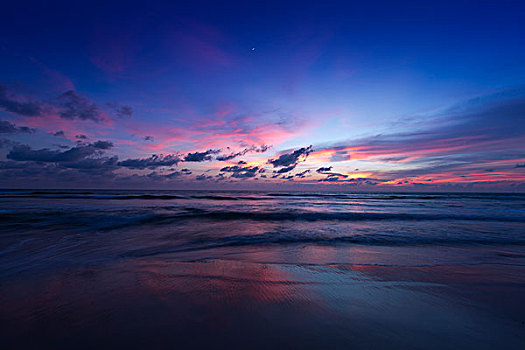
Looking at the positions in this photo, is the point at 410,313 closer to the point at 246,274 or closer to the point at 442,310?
the point at 442,310

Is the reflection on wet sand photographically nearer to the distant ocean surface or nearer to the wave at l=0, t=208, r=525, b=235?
the distant ocean surface

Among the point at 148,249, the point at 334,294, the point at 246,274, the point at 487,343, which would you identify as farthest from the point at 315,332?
the point at 148,249

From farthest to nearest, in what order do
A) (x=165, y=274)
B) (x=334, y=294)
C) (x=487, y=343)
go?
(x=165, y=274) < (x=334, y=294) < (x=487, y=343)

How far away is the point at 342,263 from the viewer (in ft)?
18.1

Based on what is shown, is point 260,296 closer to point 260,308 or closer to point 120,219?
point 260,308

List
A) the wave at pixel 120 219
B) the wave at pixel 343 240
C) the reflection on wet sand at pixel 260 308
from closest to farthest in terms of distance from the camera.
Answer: the reflection on wet sand at pixel 260 308, the wave at pixel 343 240, the wave at pixel 120 219

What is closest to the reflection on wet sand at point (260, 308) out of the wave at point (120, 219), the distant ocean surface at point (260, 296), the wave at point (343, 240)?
the distant ocean surface at point (260, 296)

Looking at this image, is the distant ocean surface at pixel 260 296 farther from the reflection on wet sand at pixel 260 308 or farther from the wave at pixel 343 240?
the wave at pixel 343 240

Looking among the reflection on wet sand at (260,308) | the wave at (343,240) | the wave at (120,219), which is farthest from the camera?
the wave at (120,219)

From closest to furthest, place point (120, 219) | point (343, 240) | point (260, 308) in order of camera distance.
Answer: point (260, 308) < point (343, 240) < point (120, 219)

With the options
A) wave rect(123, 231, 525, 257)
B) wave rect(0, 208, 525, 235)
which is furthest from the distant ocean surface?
wave rect(0, 208, 525, 235)

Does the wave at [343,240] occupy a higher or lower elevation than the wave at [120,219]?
higher

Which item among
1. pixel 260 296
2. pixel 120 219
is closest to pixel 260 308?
pixel 260 296

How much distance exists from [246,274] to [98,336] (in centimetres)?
262
